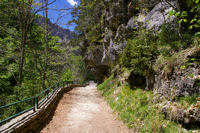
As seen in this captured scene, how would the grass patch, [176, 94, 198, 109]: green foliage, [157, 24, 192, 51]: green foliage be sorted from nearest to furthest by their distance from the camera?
[176, 94, 198, 109]: green foliage, the grass patch, [157, 24, 192, 51]: green foliage

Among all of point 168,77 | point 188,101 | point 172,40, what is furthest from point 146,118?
point 172,40

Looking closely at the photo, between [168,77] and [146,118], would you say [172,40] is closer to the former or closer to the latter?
[168,77]

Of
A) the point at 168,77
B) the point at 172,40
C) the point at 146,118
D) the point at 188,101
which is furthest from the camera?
the point at 172,40

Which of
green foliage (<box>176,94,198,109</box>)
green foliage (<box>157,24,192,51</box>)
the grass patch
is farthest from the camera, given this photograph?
green foliage (<box>157,24,192,51</box>)

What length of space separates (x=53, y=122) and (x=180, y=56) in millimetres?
5944

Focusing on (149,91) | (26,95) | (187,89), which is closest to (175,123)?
(187,89)

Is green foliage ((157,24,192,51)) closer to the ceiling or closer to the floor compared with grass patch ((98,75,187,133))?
closer to the ceiling

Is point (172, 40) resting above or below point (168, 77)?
above

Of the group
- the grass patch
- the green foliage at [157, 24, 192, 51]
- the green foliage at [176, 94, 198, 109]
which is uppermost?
the green foliage at [157, 24, 192, 51]

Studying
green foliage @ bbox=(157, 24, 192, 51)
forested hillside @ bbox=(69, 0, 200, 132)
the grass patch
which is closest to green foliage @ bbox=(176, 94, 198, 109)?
forested hillside @ bbox=(69, 0, 200, 132)

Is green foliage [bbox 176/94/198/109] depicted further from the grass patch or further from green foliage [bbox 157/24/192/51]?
green foliage [bbox 157/24/192/51]

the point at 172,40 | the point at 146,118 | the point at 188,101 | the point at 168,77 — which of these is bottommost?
the point at 146,118

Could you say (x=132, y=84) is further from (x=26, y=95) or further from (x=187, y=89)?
Answer: (x=26, y=95)

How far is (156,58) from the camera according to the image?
18.2 feet
